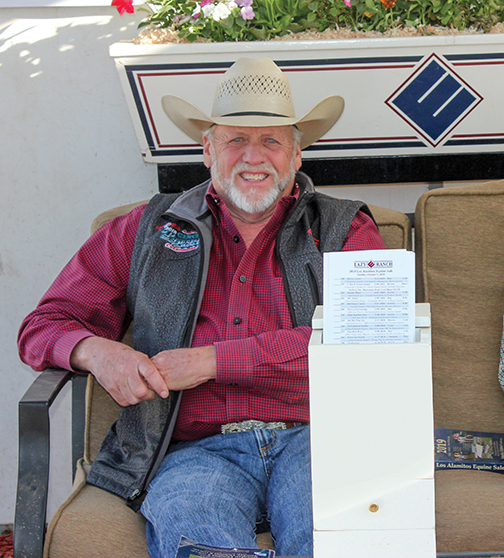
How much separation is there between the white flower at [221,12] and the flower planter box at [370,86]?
8cm

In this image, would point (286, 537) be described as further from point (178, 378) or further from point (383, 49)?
point (383, 49)

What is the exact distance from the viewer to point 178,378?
5.68ft

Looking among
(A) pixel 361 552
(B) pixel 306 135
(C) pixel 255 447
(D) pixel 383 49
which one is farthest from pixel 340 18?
(A) pixel 361 552

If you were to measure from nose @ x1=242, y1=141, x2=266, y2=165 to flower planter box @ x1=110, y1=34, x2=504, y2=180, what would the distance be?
27cm

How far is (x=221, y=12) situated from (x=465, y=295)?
3.75ft

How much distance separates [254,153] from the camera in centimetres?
210

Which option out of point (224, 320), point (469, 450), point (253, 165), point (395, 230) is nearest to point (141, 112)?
point (253, 165)

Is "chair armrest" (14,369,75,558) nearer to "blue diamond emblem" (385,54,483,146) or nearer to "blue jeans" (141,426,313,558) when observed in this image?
"blue jeans" (141,426,313,558)

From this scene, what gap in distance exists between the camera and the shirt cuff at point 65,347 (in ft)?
5.96

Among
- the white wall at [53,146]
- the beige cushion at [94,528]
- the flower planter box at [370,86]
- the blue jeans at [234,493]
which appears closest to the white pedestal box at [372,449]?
the blue jeans at [234,493]

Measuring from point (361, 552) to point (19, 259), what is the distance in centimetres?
204

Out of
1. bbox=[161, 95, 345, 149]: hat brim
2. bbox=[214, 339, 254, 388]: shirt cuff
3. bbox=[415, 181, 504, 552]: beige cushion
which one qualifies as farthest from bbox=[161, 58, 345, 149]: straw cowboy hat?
bbox=[214, 339, 254, 388]: shirt cuff

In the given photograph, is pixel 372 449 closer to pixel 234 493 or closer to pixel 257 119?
pixel 234 493

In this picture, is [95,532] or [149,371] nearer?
[95,532]
